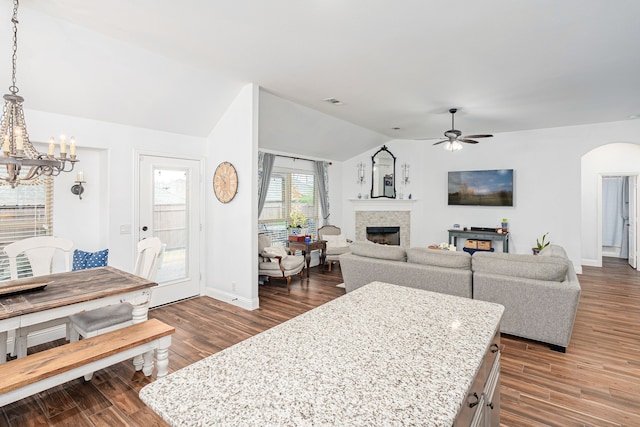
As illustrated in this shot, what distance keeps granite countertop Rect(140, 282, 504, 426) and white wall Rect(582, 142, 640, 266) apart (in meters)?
7.53

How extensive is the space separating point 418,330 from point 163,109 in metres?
4.04

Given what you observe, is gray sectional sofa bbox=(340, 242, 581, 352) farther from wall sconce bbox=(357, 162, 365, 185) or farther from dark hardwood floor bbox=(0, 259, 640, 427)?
wall sconce bbox=(357, 162, 365, 185)

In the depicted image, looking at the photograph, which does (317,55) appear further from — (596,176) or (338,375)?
(596,176)

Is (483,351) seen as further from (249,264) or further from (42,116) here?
(42,116)

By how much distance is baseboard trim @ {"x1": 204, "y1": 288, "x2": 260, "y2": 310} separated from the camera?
4.33m

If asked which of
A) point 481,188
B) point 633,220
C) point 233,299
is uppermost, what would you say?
point 481,188

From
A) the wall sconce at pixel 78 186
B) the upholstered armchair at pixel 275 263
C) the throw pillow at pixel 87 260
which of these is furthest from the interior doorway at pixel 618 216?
the wall sconce at pixel 78 186

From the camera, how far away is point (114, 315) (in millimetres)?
2850

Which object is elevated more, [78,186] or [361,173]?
[361,173]

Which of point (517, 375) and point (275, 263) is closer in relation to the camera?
point (517, 375)

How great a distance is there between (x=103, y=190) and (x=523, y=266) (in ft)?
16.1

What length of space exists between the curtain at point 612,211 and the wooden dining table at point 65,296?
9.65m

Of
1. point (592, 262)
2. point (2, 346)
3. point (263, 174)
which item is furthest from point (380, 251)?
point (592, 262)

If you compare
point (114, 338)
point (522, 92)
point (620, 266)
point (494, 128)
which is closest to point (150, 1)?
point (114, 338)
